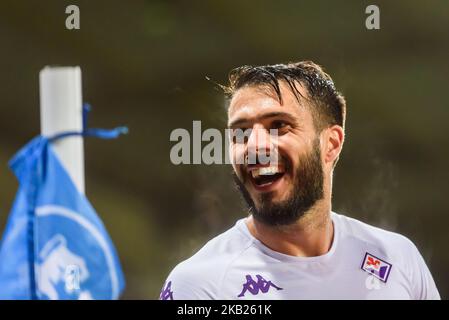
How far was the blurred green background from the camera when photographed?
11.2ft

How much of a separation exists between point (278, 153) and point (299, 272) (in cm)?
41

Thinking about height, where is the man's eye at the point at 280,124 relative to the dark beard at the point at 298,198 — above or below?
above

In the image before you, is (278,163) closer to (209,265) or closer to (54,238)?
(209,265)

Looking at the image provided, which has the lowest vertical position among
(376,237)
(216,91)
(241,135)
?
(376,237)

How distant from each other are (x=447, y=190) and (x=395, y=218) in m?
0.21

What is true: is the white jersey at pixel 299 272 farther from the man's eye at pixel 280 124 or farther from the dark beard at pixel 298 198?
the man's eye at pixel 280 124

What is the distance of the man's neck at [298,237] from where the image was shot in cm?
331

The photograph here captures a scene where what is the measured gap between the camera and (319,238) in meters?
3.34

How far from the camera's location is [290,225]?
3.31 meters

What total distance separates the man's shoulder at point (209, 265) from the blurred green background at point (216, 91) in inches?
3.0

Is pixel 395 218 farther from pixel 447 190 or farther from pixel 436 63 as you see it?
pixel 436 63

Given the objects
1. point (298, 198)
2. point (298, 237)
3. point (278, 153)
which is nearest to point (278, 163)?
point (278, 153)

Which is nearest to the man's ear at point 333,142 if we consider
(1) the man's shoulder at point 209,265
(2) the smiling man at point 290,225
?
(2) the smiling man at point 290,225
